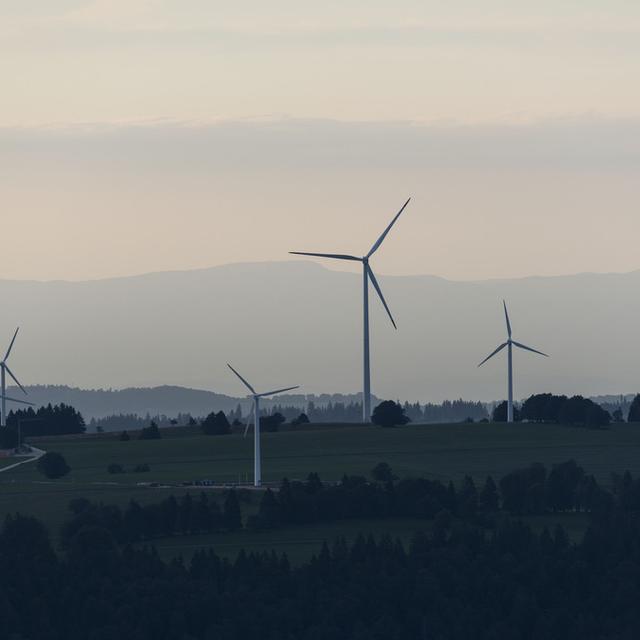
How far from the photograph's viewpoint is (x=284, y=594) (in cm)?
19225

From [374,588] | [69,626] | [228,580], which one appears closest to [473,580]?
[374,588]

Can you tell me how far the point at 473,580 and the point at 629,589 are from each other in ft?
51.7

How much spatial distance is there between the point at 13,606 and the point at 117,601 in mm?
9969

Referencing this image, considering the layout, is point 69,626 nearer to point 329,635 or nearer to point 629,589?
point 329,635

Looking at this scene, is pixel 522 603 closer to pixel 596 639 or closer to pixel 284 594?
pixel 596 639

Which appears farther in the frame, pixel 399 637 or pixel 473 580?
pixel 473 580

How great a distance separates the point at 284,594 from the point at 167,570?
12.9m

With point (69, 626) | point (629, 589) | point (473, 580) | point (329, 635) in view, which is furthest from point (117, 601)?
point (629, 589)

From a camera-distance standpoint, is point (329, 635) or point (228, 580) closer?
point (329, 635)

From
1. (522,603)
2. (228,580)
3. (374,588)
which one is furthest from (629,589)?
(228,580)

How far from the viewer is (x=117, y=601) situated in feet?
614

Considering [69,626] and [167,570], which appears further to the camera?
[167,570]

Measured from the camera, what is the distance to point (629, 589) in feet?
634

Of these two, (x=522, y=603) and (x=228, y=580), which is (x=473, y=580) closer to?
(x=522, y=603)
